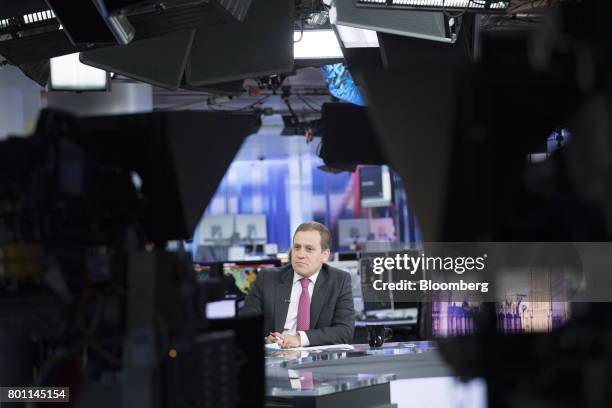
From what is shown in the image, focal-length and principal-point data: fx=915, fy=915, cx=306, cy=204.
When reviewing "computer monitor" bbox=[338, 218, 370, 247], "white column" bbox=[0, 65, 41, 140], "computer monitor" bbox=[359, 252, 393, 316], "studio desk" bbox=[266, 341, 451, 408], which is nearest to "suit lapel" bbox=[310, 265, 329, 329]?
"computer monitor" bbox=[359, 252, 393, 316]

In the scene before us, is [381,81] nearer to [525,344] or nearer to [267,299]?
[525,344]

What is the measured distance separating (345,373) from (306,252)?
1.60m

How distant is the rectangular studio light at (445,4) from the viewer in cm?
420

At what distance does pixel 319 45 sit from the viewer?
567 cm

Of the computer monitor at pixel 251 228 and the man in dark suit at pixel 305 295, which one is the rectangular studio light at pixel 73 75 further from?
the computer monitor at pixel 251 228

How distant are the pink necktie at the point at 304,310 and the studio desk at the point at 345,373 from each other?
1.91 ft

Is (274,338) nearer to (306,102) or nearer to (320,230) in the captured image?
(320,230)

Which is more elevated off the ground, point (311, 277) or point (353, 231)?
point (353, 231)

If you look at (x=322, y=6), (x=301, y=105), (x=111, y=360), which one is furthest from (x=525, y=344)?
(x=301, y=105)

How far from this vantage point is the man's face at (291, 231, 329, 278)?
4.93 metres

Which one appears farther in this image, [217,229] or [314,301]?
[217,229]

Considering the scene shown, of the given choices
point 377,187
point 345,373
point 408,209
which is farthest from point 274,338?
point 377,187

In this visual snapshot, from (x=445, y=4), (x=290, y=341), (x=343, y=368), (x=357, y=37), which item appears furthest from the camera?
(x=357, y=37)

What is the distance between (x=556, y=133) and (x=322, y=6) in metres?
4.21
